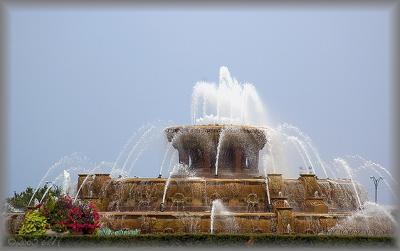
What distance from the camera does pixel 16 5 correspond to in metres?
15.8

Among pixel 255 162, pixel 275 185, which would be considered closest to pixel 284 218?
pixel 275 185

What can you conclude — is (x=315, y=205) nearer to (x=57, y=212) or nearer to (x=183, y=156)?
(x=183, y=156)

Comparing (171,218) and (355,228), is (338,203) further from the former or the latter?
(171,218)

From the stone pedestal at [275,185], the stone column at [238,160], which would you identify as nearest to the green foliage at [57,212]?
the stone pedestal at [275,185]

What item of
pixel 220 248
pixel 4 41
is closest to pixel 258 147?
pixel 220 248

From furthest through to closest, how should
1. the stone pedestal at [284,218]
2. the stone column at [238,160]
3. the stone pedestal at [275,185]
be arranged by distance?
the stone column at [238,160]
the stone pedestal at [275,185]
the stone pedestal at [284,218]

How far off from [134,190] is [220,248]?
596 centimetres

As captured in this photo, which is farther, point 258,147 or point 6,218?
point 258,147

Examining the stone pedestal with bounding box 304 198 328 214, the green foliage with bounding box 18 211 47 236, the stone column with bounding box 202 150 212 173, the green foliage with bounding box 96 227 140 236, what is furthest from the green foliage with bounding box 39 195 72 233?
the stone pedestal with bounding box 304 198 328 214

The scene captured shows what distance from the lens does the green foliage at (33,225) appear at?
49.2 feet

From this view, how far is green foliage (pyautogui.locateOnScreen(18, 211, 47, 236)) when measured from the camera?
14984 millimetres

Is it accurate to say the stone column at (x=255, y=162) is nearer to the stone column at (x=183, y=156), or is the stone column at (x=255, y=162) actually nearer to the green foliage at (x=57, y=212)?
the stone column at (x=183, y=156)

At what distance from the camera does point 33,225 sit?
15.1 meters

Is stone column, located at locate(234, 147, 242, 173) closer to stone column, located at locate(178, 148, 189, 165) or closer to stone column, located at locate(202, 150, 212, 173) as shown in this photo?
stone column, located at locate(202, 150, 212, 173)
